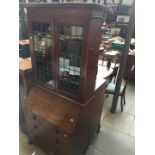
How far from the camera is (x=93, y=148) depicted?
2031mm

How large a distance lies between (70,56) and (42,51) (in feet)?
1.21

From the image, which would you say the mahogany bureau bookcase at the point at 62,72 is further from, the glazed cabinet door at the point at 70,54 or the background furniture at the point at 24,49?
the background furniture at the point at 24,49

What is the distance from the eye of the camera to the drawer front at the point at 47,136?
1.49 metres

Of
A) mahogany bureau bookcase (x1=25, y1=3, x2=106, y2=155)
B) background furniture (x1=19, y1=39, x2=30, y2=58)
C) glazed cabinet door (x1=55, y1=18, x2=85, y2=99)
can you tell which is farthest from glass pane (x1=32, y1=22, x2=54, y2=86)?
background furniture (x1=19, y1=39, x2=30, y2=58)

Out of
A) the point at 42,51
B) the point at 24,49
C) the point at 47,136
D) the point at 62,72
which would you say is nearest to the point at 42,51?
the point at 42,51

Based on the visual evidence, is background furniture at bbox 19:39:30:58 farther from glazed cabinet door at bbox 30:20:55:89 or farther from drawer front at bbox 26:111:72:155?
drawer front at bbox 26:111:72:155

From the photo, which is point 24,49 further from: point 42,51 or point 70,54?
point 70,54

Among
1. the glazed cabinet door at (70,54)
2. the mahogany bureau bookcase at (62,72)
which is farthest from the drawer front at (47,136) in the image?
the glazed cabinet door at (70,54)

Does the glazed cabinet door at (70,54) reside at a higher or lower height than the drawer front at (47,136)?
higher

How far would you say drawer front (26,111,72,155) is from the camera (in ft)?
4.90
